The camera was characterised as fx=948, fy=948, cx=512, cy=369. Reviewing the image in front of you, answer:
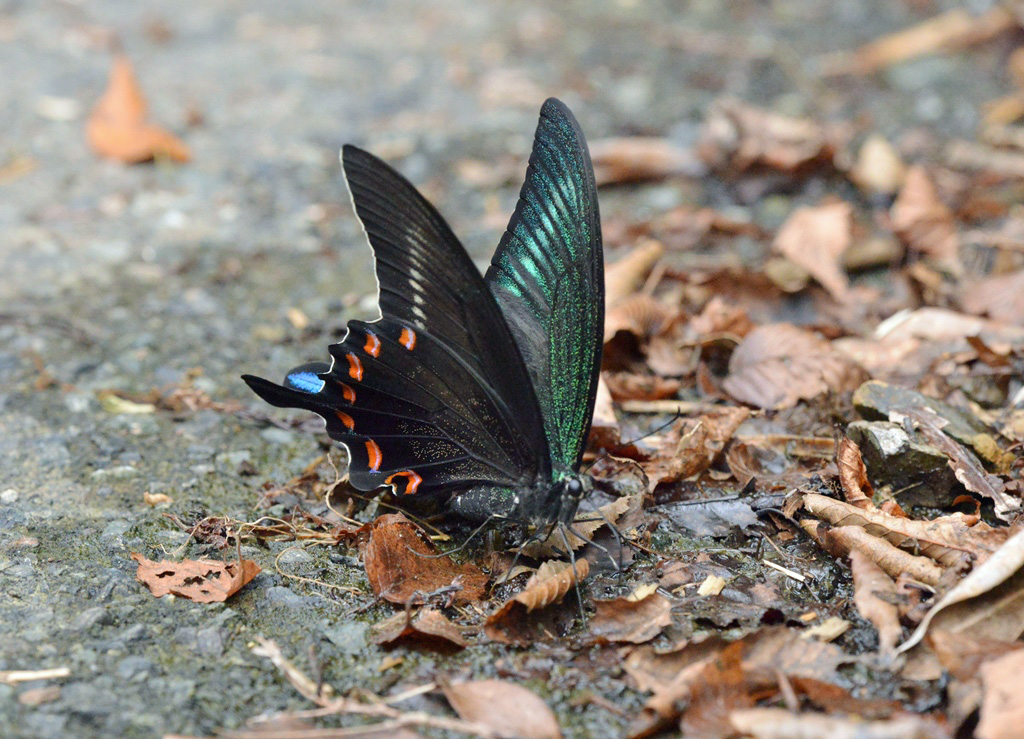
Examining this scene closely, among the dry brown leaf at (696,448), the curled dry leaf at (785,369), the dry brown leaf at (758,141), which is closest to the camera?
the dry brown leaf at (696,448)

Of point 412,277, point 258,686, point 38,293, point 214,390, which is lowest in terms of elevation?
point 258,686

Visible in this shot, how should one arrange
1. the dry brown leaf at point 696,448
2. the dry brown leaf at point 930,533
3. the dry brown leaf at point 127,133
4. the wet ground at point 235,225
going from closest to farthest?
the wet ground at point 235,225 < the dry brown leaf at point 930,533 < the dry brown leaf at point 696,448 < the dry brown leaf at point 127,133

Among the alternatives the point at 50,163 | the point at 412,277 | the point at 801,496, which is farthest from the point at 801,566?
the point at 50,163

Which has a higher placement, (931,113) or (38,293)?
(931,113)

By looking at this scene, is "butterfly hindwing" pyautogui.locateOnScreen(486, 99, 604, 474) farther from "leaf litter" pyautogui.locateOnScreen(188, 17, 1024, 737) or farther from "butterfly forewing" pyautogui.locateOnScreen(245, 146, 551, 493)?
"leaf litter" pyautogui.locateOnScreen(188, 17, 1024, 737)

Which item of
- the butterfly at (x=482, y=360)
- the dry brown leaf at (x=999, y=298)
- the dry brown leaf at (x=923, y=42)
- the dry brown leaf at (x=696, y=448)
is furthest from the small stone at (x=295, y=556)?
the dry brown leaf at (x=923, y=42)

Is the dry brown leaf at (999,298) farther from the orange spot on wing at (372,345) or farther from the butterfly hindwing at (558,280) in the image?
the orange spot on wing at (372,345)

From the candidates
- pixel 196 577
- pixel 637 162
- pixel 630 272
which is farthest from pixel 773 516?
pixel 637 162

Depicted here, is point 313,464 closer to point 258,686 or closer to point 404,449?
point 404,449
